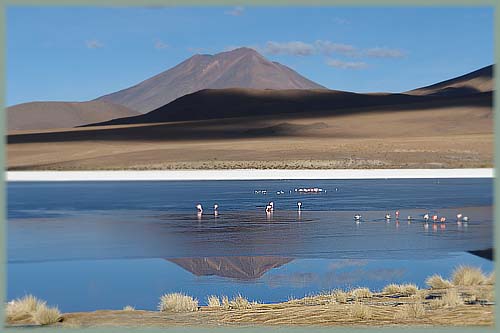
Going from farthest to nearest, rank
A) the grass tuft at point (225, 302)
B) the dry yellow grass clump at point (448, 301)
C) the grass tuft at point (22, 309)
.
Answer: the grass tuft at point (225, 302) < the dry yellow grass clump at point (448, 301) < the grass tuft at point (22, 309)

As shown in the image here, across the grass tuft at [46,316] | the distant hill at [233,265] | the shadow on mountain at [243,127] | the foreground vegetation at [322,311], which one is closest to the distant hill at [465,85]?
the shadow on mountain at [243,127]

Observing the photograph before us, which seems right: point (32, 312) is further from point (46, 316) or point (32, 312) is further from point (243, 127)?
point (243, 127)

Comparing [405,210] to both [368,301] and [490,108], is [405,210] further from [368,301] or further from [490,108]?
[490,108]

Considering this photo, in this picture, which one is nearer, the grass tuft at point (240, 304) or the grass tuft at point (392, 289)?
the grass tuft at point (240, 304)

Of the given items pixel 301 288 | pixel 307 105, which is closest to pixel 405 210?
pixel 301 288

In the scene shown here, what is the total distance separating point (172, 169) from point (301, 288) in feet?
108

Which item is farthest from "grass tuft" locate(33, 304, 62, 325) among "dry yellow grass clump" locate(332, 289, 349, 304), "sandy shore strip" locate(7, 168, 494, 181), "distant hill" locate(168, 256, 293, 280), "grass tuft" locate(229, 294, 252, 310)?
"sandy shore strip" locate(7, 168, 494, 181)

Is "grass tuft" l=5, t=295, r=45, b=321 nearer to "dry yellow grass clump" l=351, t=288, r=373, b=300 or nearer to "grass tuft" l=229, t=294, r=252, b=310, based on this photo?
"grass tuft" l=229, t=294, r=252, b=310

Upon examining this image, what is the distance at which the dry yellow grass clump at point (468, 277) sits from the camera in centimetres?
1113

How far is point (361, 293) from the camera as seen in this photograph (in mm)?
10781

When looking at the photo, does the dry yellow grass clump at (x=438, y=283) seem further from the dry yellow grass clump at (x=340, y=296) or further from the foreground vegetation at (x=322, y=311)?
the dry yellow grass clump at (x=340, y=296)

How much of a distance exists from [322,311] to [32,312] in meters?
3.38

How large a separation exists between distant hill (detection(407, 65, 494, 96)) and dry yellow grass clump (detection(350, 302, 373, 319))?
361 ft

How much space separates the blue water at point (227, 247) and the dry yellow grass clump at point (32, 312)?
89 cm
